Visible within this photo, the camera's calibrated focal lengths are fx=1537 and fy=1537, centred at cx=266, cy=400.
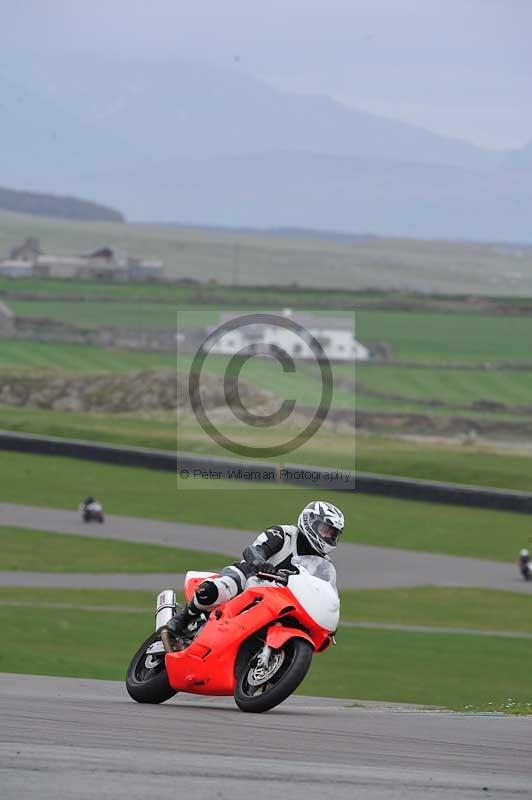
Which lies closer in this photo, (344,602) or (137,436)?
(344,602)

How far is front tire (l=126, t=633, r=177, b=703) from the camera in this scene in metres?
12.1

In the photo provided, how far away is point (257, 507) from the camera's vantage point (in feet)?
133

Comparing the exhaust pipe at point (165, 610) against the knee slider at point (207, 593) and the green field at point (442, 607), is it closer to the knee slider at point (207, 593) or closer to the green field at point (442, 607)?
the knee slider at point (207, 593)

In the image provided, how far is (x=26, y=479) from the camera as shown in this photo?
43750 mm

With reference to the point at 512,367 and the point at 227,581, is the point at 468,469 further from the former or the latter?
the point at 512,367

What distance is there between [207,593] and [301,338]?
331 ft

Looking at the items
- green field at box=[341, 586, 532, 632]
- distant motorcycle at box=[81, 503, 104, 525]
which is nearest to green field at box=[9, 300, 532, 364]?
distant motorcycle at box=[81, 503, 104, 525]

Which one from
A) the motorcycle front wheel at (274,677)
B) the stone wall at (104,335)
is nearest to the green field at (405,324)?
the stone wall at (104,335)

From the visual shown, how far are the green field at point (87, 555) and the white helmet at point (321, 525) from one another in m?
A: 18.6

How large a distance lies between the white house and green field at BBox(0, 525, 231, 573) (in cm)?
7373

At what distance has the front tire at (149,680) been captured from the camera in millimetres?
12094

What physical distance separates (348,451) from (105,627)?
98.6ft

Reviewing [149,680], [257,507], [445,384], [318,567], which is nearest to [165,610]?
[149,680]

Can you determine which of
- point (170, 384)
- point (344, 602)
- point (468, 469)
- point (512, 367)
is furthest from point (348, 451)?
point (512, 367)
